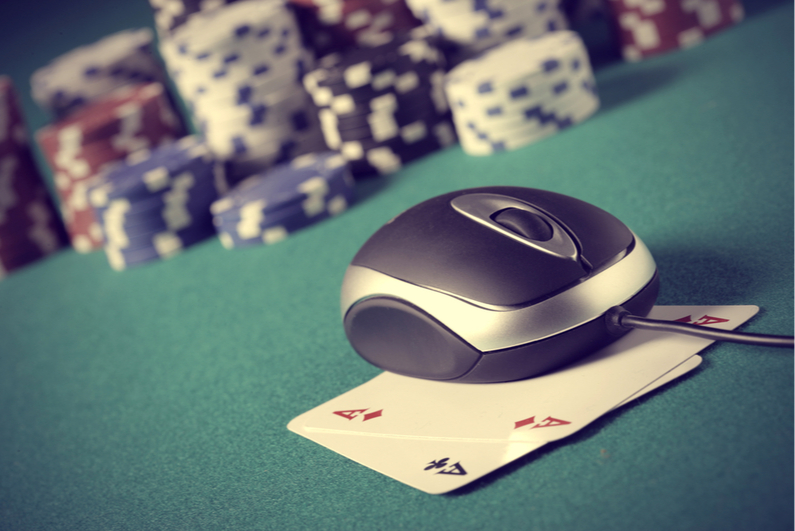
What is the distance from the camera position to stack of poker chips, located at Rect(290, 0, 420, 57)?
265cm

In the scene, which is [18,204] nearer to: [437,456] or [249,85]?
[249,85]

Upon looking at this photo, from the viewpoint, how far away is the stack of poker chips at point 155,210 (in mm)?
2277

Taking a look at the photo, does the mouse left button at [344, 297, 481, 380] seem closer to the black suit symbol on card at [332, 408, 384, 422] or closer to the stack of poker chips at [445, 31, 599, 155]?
the black suit symbol on card at [332, 408, 384, 422]

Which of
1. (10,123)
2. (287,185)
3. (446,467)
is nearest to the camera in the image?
(446,467)

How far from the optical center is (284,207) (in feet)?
6.83

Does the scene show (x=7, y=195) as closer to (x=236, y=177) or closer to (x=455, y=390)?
(x=236, y=177)

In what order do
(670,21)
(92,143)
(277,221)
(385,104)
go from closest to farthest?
(277,221), (385,104), (670,21), (92,143)

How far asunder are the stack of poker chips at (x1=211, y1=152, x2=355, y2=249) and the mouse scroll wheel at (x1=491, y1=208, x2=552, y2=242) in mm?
1230

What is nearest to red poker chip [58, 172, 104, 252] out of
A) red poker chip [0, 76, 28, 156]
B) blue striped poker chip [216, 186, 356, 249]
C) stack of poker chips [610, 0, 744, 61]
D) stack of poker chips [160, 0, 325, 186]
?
red poker chip [0, 76, 28, 156]

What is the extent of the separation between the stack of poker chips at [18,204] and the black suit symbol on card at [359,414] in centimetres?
231

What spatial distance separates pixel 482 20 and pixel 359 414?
190 cm

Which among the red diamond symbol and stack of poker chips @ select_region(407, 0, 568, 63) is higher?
stack of poker chips @ select_region(407, 0, 568, 63)

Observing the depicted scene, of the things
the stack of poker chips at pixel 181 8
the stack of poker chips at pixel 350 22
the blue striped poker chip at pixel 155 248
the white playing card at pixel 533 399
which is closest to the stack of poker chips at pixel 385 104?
the stack of poker chips at pixel 350 22

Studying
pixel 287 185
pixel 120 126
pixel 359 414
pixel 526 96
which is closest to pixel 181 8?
pixel 120 126
